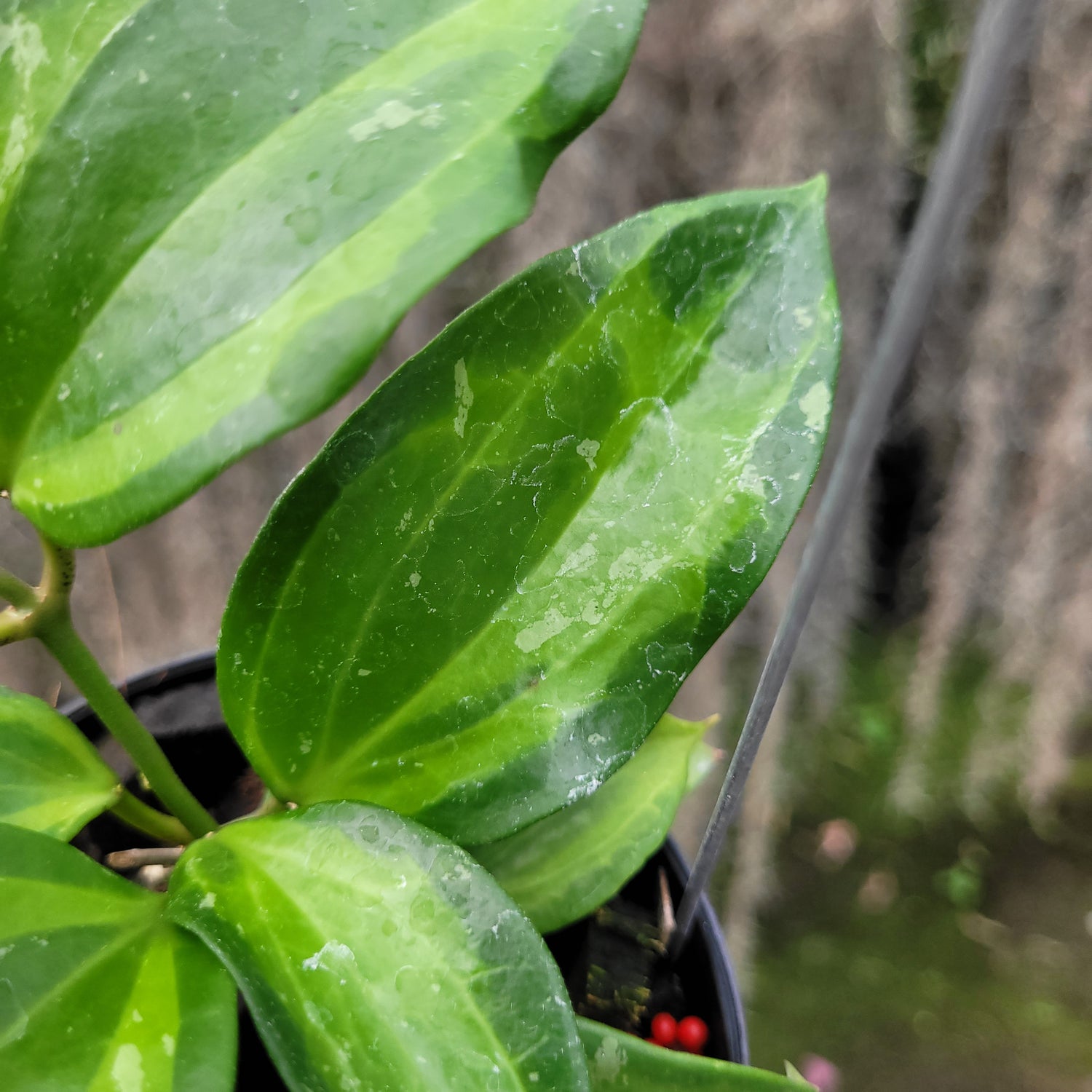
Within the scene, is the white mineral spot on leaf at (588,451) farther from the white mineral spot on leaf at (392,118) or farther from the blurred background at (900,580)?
the blurred background at (900,580)

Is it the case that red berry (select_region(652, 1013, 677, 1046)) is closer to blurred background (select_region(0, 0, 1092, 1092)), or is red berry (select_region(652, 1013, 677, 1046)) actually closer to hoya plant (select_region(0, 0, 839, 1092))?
hoya plant (select_region(0, 0, 839, 1092))

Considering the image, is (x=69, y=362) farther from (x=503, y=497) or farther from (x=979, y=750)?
(x=979, y=750)

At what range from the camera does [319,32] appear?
23 cm

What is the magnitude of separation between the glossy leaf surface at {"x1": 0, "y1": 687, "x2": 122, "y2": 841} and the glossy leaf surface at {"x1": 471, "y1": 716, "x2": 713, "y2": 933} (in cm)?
15

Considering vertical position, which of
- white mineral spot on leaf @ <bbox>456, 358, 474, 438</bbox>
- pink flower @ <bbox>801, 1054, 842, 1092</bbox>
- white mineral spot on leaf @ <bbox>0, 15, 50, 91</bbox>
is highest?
white mineral spot on leaf @ <bbox>0, 15, 50, 91</bbox>

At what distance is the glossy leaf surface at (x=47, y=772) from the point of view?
0.91 feet

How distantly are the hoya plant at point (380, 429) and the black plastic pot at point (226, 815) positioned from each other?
147mm

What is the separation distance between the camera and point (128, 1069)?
21cm

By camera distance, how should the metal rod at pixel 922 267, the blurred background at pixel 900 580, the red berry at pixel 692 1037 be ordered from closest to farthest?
the metal rod at pixel 922 267 → the red berry at pixel 692 1037 → the blurred background at pixel 900 580

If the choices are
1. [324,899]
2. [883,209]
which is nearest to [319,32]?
[324,899]

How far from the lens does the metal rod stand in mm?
150

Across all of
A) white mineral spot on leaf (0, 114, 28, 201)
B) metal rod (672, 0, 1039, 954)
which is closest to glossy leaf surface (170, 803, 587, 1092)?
metal rod (672, 0, 1039, 954)

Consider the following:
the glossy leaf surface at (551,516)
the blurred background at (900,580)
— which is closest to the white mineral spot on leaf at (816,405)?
the glossy leaf surface at (551,516)

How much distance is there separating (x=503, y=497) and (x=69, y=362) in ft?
0.45
